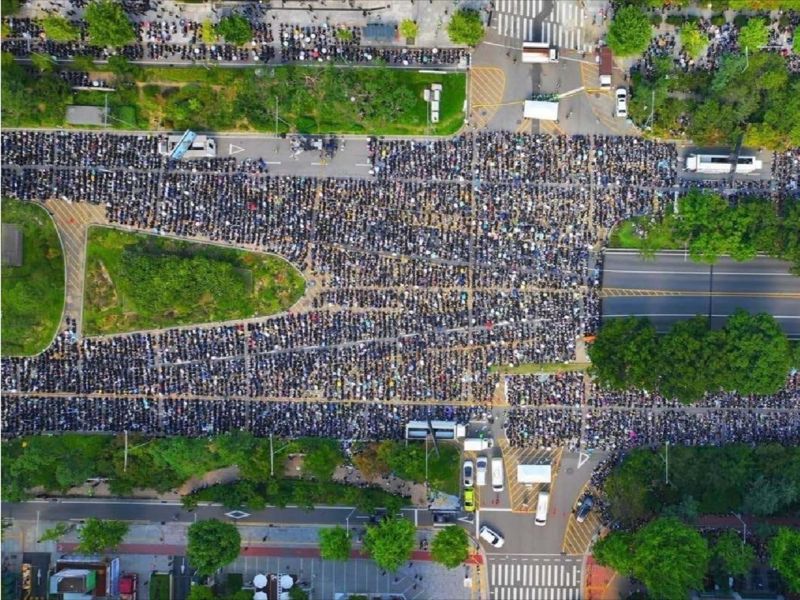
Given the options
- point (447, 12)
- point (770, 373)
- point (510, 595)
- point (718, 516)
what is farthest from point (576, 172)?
point (510, 595)

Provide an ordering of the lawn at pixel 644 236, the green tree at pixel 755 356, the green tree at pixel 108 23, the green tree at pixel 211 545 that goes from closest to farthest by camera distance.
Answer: the green tree at pixel 211 545 < the green tree at pixel 108 23 < the green tree at pixel 755 356 < the lawn at pixel 644 236

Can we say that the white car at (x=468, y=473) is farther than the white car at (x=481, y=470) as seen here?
Yes

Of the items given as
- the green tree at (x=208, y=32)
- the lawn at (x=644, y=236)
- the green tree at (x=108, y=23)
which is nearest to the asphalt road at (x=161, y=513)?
the lawn at (x=644, y=236)

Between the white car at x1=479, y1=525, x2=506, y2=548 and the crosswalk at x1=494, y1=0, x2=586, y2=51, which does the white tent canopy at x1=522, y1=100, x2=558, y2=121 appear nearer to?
the crosswalk at x1=494, y1=0, x2=586, y2=51

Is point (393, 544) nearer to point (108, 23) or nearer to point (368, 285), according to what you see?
point (368, 285)

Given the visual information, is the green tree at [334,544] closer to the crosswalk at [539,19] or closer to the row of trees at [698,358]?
the row of trees at [698,358]

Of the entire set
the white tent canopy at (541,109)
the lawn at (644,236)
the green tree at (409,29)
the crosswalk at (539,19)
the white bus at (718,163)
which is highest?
the crosswalk at (539,19)

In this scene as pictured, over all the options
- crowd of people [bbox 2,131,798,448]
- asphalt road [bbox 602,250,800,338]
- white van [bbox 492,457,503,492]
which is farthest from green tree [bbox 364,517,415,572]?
asphalt road [bbox 602,250,800,338]

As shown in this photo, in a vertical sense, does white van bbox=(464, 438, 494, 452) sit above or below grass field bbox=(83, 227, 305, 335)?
below
